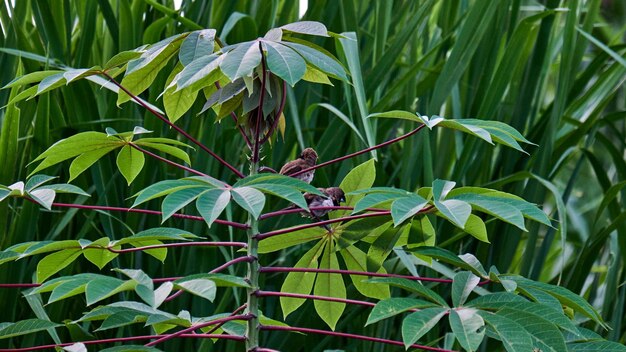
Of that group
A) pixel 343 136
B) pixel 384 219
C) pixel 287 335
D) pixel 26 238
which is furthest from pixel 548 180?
pixel 26 238

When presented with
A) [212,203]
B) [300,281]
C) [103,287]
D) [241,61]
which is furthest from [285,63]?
[300,281]

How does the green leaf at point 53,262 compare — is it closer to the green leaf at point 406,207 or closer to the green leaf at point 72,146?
the green leaf at point 72,146

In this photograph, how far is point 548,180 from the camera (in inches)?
68.5

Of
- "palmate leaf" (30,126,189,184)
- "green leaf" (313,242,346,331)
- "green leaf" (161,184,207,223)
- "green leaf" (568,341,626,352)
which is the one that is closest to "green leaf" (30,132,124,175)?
"palmate leaf" (30,126,189,184)

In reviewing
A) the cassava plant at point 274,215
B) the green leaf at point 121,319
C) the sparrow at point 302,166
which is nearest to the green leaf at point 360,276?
the cassava plant at point 274,215

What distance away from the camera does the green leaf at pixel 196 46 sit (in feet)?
3.04

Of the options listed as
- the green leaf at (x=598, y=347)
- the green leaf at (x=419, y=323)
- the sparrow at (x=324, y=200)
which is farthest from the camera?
the sparrow at (x=324, y=200)

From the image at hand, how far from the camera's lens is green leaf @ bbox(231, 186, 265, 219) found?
78 centimetres

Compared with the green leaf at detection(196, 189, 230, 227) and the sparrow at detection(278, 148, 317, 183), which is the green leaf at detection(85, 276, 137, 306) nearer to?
the green leaf at detection(196, 189, 230, 227)

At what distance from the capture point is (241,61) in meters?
0.84

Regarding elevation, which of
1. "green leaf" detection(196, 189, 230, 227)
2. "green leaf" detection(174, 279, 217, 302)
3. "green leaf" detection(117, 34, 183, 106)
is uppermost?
"green leaf" detection(117, 34, 183, 106)

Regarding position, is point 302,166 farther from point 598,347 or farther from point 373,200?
point 598,347

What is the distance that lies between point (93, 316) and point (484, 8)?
3.45 ft

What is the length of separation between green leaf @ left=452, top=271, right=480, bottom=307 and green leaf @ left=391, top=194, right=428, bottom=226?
3.8 inches
